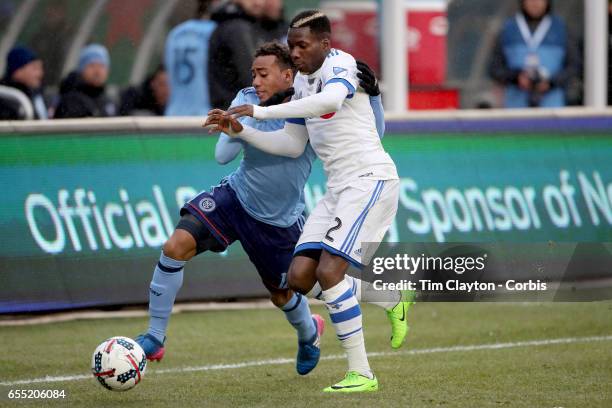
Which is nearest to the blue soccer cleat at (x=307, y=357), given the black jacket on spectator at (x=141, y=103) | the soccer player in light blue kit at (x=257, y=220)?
the soccer player in light blue kit at (x=257, y=220)

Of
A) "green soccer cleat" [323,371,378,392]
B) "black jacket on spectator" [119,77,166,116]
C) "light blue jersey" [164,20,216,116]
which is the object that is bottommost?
"black jacket on spectator" [119,77,166,116]

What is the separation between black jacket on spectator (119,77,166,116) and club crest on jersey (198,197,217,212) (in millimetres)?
4254

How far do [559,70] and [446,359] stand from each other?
587cm

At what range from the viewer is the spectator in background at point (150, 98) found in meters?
12.3

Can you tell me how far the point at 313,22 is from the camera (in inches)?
284

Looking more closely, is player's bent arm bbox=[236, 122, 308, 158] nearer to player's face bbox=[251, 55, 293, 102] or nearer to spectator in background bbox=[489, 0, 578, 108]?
player's face bbox=[251, 55, 293, 102]

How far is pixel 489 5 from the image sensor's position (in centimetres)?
1465

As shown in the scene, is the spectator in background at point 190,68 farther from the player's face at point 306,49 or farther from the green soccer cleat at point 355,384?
→ the green soccer cleat at point 355,384

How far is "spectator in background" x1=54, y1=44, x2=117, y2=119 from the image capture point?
11.1 meters

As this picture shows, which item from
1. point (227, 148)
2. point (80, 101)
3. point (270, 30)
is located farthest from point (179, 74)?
point (227, 148)

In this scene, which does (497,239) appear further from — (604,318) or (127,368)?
(127,368)

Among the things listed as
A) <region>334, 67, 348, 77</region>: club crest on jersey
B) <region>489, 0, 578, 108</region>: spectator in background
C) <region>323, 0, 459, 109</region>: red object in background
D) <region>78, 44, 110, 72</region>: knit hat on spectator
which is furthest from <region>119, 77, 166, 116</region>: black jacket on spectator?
<region>334, 67, 348, 77</region>: club crest on jersey

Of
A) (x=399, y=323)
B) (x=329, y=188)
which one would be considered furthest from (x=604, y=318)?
(x=329, y=188)

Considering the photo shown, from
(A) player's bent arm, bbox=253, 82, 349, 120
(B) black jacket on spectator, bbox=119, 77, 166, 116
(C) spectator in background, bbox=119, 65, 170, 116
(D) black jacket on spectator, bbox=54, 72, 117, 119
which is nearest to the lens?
(A) player's bent arm, bbox=253, 82, 349, 120
